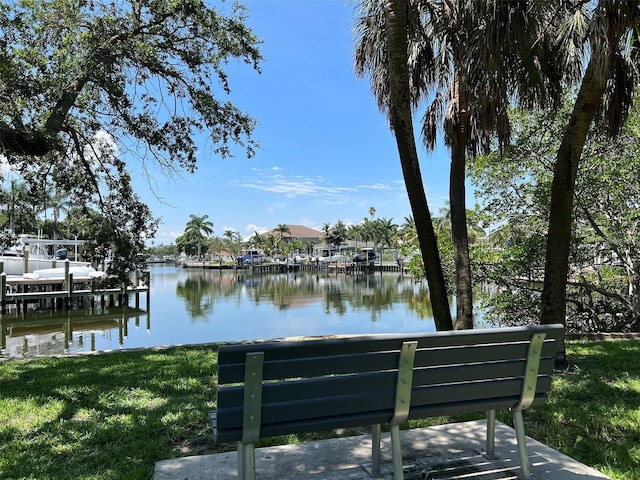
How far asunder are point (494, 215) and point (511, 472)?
9.93 m

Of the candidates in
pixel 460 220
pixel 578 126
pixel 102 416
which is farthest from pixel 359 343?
pixel 460 220

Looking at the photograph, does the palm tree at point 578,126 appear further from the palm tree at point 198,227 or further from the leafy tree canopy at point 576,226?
the palm tree at point 198,227

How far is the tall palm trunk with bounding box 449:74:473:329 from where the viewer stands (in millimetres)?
6098

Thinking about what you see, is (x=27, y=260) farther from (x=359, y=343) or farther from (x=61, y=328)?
(x=359, y=343)

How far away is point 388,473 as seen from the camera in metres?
2.71

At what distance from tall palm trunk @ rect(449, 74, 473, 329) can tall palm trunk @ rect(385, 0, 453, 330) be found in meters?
1.43

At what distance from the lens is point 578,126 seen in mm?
5078

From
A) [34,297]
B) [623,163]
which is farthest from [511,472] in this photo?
[34,297]

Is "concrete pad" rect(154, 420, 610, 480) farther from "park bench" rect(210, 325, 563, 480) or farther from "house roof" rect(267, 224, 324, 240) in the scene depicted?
"house roof" rect(267, 224, 324, 240)

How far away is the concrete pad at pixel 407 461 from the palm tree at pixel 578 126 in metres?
2.38

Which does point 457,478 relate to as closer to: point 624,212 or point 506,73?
point 506,73

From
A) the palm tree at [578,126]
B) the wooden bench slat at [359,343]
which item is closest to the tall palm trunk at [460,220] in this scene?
the palm tree at [578,126]

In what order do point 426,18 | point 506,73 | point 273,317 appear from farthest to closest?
point 273,317, point 426,18, point 506,73

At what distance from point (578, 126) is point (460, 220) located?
1.78m
